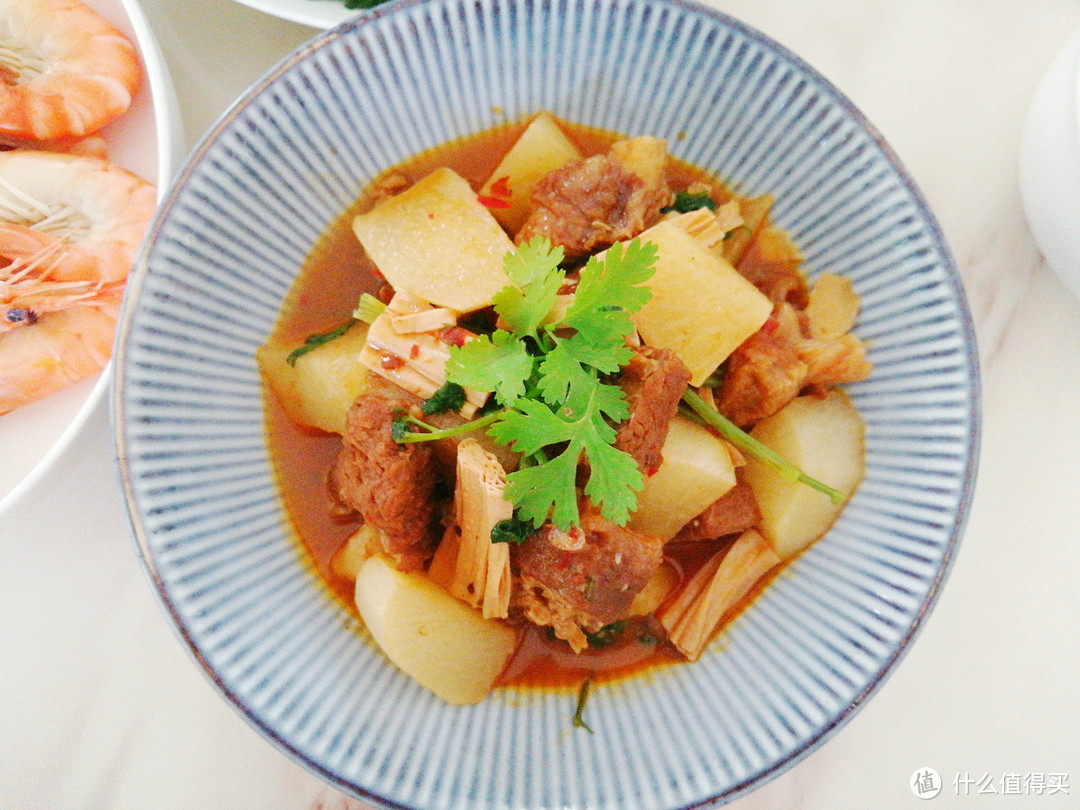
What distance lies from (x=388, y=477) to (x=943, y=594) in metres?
1.67

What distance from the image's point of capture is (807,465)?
1.80 meters

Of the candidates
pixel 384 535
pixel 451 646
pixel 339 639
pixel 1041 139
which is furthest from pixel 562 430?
pixel 1041 139

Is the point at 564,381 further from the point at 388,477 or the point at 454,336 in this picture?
the point at 388,477

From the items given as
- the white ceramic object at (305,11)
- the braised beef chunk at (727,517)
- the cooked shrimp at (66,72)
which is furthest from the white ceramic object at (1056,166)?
the cooked shrimp at (66,72)

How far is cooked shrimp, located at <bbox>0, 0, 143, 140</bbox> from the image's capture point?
1.90 m

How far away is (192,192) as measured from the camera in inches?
61.3

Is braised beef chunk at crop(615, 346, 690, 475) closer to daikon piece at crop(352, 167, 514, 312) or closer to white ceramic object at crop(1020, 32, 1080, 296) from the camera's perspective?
daikon piece at crop(352, 167, 514, 312)

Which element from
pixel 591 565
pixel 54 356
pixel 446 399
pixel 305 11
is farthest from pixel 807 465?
pixel 54 356

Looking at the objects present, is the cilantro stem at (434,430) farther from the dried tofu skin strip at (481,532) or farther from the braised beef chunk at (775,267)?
the braised beef chunk at (775,267)

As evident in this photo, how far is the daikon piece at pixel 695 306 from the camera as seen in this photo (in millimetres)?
1694

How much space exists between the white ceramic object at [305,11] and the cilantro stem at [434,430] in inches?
→ 41.1

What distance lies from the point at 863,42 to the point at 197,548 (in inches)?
89.0

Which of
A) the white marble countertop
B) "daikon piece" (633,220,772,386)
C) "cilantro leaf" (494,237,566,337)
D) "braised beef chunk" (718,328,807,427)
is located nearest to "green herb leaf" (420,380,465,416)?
"cilantro leaf" (494,237,566,337)

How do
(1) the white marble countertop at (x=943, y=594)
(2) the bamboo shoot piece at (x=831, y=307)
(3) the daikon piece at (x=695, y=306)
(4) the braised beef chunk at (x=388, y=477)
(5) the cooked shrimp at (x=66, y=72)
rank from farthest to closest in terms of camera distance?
(1) the white marble countertop at (x=943, y=594) < (5) the cooked shrimp at (x=66, y=72) < (2) the bamboo shoot piece at (x=831, y=307) < (3) the daikon piece at (x=695, y=306) < (4) the braised beef chunk at (x=388, y=477)
